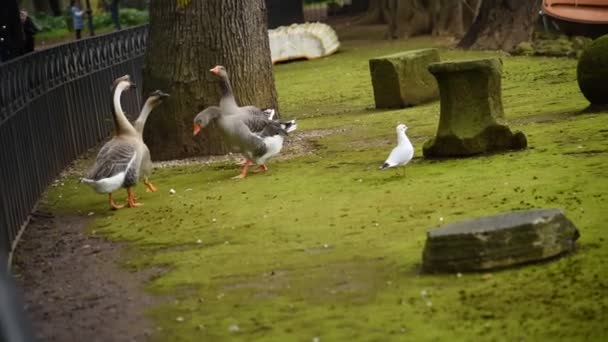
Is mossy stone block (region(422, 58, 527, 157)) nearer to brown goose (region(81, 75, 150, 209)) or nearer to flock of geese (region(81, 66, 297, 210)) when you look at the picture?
flock of geese (region(81, 66, 297, 210))

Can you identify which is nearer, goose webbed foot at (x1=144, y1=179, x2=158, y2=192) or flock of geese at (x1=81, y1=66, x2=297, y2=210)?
flock of geese at (x1=81, y1=66, x2=297, y2=210)

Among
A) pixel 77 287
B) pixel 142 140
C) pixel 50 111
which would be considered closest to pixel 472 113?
pixel 142 140

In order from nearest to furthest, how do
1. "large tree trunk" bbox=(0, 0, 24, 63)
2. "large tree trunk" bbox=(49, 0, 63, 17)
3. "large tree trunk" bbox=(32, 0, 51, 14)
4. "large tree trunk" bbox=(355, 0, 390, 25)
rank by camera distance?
"large tree trunk" bbox=(0, 0, 24, 63) → "large tree trunk" bbox=(355, 0, 390, 25) → "large tree trunk" bbox=(49, 0, 63, 17) → "large tree trunk" bbox=(32, 0, 51, 14)

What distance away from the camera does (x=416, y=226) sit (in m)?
9.23

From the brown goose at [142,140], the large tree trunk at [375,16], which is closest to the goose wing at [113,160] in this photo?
the brown goose at [142,140]

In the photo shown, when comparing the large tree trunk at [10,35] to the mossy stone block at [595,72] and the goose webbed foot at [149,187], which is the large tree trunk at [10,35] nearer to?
the goose webbed foot at [149,187]

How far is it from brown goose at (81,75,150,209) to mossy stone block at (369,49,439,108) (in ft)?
22.6

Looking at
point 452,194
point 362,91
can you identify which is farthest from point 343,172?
point 362,91

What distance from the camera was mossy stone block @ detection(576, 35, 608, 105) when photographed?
47.6 ft

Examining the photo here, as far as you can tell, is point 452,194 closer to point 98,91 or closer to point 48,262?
point 48,262

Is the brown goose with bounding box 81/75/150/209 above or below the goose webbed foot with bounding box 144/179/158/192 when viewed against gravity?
above

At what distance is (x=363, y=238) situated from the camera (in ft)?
29.6

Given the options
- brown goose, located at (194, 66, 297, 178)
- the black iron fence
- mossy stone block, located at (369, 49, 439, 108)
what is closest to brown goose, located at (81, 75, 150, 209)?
A: the black iron fence

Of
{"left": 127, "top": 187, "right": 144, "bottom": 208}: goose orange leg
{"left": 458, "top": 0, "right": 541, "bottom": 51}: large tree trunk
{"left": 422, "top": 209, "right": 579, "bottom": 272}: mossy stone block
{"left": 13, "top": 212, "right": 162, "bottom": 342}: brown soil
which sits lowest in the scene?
{"left": 458, "top": 0, "right": 541, "bottom": 51}: large tree trunk
